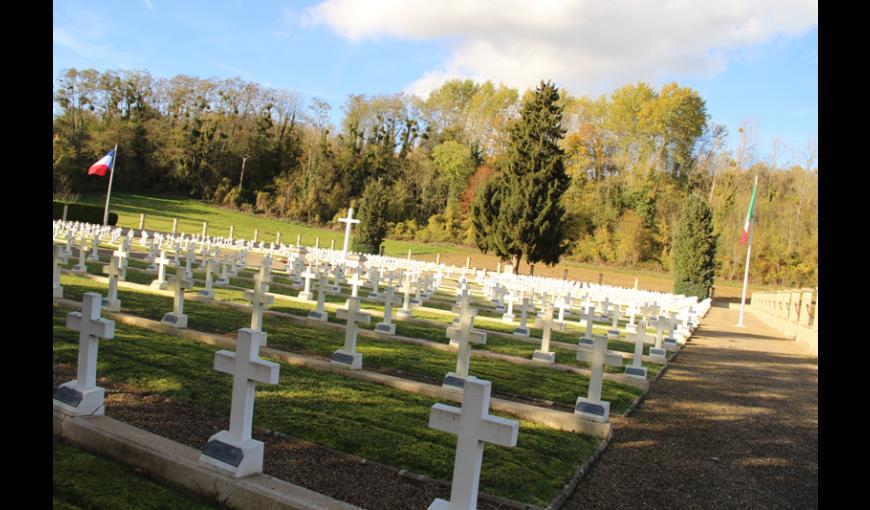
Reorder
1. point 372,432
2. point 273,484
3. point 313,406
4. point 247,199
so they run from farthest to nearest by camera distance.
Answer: point 247,199
point 313,406
point 372,432
point 273,484

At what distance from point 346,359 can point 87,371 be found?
9.29ft

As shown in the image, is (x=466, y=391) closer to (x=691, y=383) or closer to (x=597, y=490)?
(x=597, y=490)

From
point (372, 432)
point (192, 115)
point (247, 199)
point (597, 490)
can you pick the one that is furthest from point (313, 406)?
point (192, 115)

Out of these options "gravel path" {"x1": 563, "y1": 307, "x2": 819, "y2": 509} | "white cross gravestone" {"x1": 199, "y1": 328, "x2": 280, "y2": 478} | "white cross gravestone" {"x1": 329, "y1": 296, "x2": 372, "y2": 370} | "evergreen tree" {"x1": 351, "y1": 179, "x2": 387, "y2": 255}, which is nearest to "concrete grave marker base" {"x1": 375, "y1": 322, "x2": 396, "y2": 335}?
"white cross gravestone" {"x1": 329, "y1": 296, "x2": 372, "y2": 370}

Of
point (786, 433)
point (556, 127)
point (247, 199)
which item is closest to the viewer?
point (786, 433)

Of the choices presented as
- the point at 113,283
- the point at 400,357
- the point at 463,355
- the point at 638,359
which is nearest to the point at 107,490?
the point at 463,355

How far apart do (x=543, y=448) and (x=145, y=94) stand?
63.0m

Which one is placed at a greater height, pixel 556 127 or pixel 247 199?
pixel 556 127

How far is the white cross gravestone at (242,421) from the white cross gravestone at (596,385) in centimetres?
305

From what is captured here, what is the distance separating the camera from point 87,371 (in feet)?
13.0

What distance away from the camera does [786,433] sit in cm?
597

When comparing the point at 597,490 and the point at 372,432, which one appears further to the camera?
the point at 372,432

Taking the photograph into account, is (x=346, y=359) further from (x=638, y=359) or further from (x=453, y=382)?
(x=638, y=359)
